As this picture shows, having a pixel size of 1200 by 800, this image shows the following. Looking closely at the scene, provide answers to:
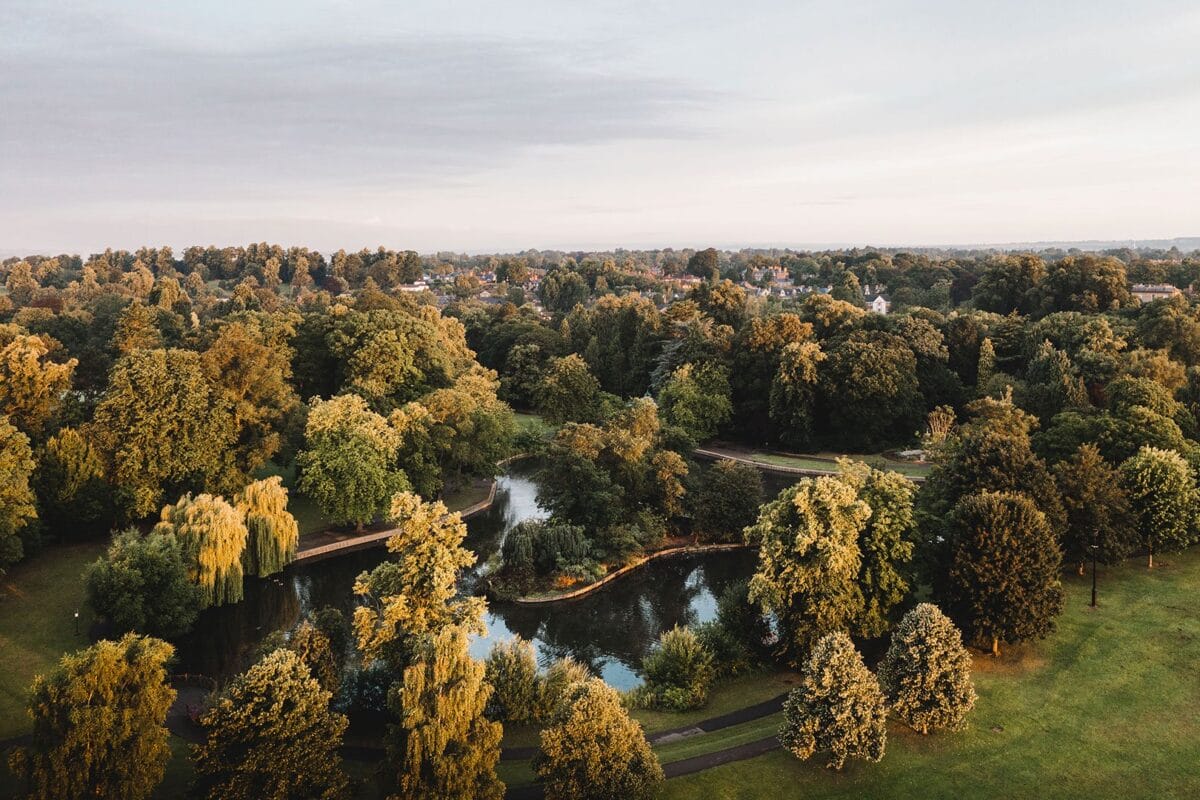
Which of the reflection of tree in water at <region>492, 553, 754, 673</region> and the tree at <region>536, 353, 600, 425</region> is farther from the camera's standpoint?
the tree at <region>536, 353, 600, 425</region>

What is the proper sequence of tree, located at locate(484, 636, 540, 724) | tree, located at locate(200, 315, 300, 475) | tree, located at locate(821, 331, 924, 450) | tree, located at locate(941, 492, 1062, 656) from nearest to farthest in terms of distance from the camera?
1. tree, located at locate(484, 636, 540, 724)
2. tree, located at locate(941, 492, 1062, 656)
3. tree, located at locate(200, 315, 300, 475)
4. tree, located at locate(821, 331, 924, 450)

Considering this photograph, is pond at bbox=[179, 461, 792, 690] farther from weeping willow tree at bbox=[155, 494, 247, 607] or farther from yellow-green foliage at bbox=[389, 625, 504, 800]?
yellow-green foliage at bbox=[389, 625, 504, 800]

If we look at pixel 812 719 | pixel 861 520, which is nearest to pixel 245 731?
pixel 812 719

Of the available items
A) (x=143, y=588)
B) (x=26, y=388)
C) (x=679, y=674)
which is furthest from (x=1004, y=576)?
(x=26, y=388)

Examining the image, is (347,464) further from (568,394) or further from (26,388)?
(568,394)

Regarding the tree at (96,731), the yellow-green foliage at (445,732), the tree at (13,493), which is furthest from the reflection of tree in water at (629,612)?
the tree at (13,493)

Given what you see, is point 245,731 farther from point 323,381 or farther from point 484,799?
Result: point 323,381

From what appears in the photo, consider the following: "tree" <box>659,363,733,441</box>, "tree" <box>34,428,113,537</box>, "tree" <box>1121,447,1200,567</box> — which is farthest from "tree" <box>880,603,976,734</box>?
"tree" <box>659,363,733,441</box>
